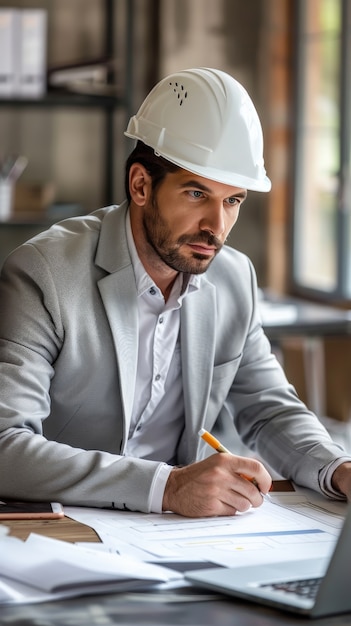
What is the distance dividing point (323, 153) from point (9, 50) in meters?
1.61

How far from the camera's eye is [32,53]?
15.5ft

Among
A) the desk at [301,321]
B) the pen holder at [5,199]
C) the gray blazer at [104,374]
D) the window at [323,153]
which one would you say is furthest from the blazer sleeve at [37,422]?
the window at [323,153]

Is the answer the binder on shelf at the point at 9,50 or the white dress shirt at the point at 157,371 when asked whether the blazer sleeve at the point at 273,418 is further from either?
the binder on shelf at the point at 9,50

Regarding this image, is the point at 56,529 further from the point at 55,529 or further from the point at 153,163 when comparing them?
the point at 153,163

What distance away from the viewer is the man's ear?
1986 millimetres

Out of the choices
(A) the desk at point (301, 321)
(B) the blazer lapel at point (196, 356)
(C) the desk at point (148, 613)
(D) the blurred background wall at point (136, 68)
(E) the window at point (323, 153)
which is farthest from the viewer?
(D) the blurred background wall at point (136, 68)

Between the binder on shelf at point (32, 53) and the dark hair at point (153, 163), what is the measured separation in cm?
287

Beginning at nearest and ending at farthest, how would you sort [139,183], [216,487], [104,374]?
[216,487] < [104,374] < [139,183]

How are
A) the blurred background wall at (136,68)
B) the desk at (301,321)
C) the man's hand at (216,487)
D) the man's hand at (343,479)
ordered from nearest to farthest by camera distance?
the man's hand at (216,487), the man's hand at (343,479), the desk at (301,321), the blurred background wall at (136,68)

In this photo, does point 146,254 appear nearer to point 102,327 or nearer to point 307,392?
point 102,327

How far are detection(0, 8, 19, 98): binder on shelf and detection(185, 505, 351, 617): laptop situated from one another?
3709 millimetres

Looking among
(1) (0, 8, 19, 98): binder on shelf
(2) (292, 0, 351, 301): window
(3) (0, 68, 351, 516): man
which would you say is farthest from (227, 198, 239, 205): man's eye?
(2) (292, 0, 351, 301): window

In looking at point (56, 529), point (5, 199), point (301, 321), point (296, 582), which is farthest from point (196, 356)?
point (5, 199)

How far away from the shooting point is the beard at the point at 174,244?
191 centimetres
